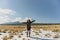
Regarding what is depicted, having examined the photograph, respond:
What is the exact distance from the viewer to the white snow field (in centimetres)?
664

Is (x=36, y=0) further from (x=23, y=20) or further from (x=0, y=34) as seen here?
(x=0, y=34)

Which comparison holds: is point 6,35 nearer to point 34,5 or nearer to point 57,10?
point 34,5

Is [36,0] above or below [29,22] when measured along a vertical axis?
above

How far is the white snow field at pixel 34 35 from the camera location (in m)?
6.64

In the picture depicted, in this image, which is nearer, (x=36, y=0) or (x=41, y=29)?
(x=36, y=0)

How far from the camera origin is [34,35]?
6973 millimetres

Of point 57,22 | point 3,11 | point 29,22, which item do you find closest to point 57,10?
point 57,22

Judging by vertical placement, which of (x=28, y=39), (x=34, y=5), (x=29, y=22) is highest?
(x=34, y=5)

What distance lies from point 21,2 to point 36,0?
40 centimetres

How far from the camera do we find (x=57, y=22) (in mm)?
6910

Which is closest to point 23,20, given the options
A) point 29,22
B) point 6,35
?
point 29,22

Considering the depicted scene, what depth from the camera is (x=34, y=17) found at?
6.79 metres

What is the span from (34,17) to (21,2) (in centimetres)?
53

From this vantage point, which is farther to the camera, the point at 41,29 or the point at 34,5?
the point at 41,29
